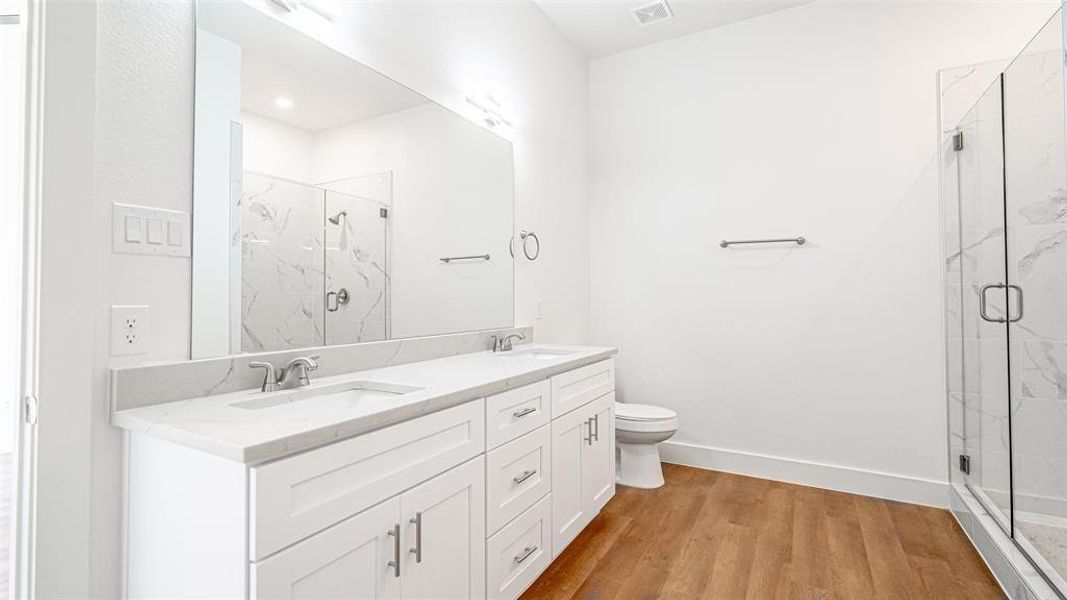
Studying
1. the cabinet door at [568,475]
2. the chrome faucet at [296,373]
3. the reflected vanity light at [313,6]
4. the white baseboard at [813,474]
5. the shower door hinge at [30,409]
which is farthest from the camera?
the white baseboard at [813,474]

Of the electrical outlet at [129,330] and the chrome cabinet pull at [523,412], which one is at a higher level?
the electrical outlet at [129,330]

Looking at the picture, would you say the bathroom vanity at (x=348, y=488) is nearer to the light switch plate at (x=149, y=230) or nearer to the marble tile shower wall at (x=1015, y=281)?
the light switch plate at (x=149, y=230)

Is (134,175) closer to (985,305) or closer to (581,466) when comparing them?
(581,466)

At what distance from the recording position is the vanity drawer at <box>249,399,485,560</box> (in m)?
0.88

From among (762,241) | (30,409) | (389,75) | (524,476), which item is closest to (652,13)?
(762,241)

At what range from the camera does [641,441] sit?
265 centimetres

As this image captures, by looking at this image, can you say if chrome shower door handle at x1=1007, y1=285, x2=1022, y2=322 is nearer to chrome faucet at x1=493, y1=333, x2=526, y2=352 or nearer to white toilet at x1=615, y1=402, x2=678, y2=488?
white toilet at x1=615, y1=402, x2=678, y2=488

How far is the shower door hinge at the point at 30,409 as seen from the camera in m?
1.00

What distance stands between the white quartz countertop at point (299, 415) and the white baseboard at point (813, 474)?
5.82 feet

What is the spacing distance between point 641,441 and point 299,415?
1.95 metres

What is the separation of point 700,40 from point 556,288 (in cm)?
177

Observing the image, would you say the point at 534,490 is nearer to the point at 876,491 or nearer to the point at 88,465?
the point at 88,465

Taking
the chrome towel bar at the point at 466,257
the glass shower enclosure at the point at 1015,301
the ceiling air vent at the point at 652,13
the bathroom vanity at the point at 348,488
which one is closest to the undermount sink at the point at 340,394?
the bathroom vanity at the point at 348,488

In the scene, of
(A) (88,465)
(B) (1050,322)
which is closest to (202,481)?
(A) (88,465)
